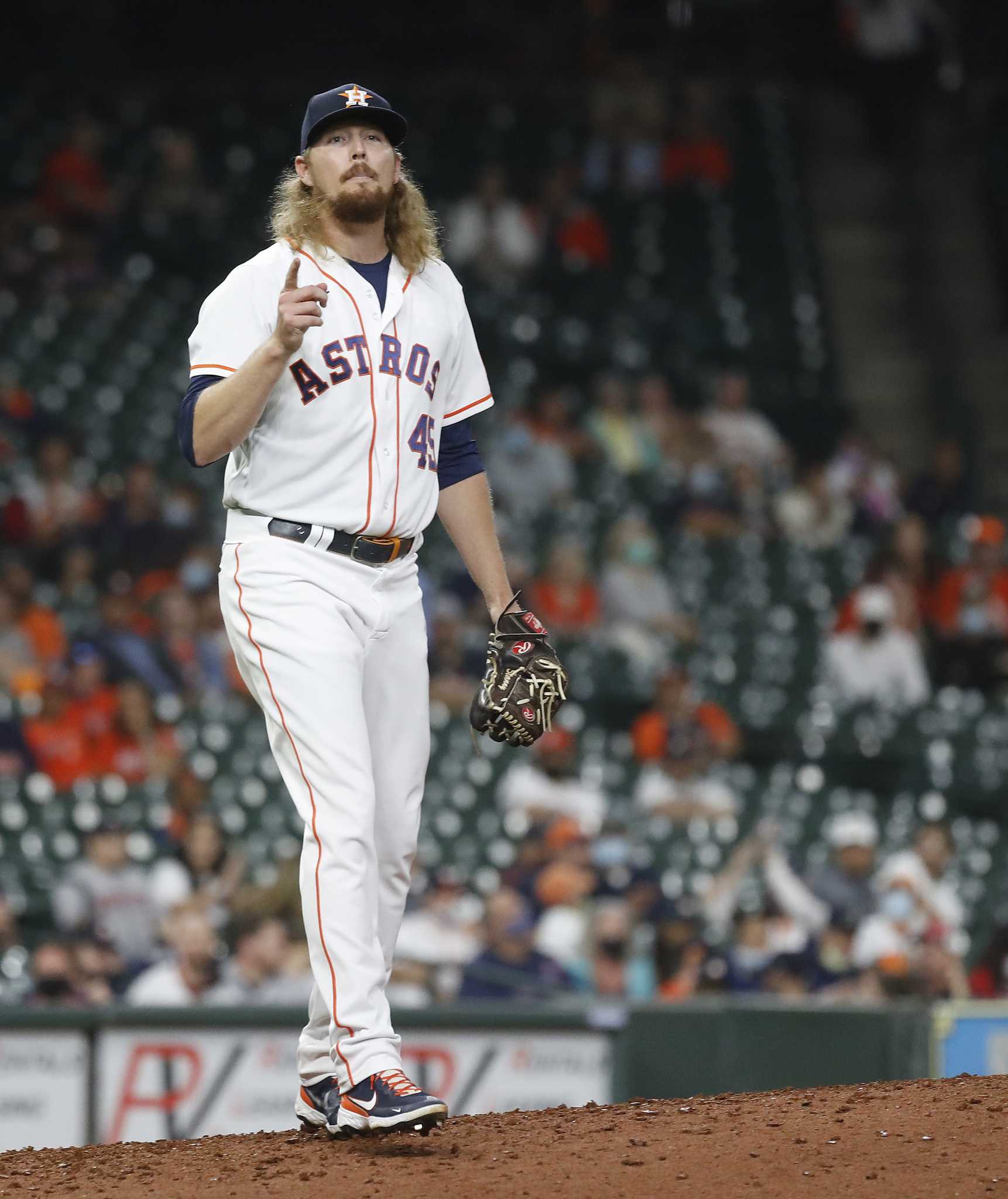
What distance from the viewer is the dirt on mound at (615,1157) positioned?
3.03 metres

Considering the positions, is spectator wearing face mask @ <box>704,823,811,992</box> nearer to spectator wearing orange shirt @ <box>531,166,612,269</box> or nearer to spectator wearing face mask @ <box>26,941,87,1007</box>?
spectator wearing face mask @ <box>26,941,87,1007</box>

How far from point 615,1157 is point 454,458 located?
1324 millimetres

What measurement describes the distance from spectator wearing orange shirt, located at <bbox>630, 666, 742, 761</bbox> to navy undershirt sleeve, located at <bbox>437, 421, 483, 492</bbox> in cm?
517

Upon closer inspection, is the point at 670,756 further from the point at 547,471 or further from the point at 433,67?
the point at 433,67

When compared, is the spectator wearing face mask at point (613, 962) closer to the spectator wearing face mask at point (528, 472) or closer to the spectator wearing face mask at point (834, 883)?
the spectator wearing face mask at point (834, 883)

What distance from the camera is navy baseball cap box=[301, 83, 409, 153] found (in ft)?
11.4

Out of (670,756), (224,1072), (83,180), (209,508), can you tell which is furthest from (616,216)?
(224,1072)

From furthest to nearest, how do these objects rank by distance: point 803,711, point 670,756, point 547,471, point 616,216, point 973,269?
point 973,269 < point 616,216 < point 547,471 < point 803,711 < point 670,756

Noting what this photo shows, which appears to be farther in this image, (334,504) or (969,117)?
(969,117)

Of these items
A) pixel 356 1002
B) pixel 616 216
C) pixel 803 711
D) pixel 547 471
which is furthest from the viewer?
pixel 616 216

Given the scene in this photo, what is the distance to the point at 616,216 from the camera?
43.2ft

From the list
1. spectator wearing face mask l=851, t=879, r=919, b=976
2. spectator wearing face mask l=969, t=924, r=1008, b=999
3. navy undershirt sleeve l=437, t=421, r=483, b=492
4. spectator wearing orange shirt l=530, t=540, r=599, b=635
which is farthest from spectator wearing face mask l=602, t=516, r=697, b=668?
navy undershirt sleeve l=437, t=421, r=483, b=492

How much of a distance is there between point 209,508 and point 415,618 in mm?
6440

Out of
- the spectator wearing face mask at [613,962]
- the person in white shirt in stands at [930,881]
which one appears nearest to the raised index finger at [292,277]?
the spectator wearing face mask at [613,962]
